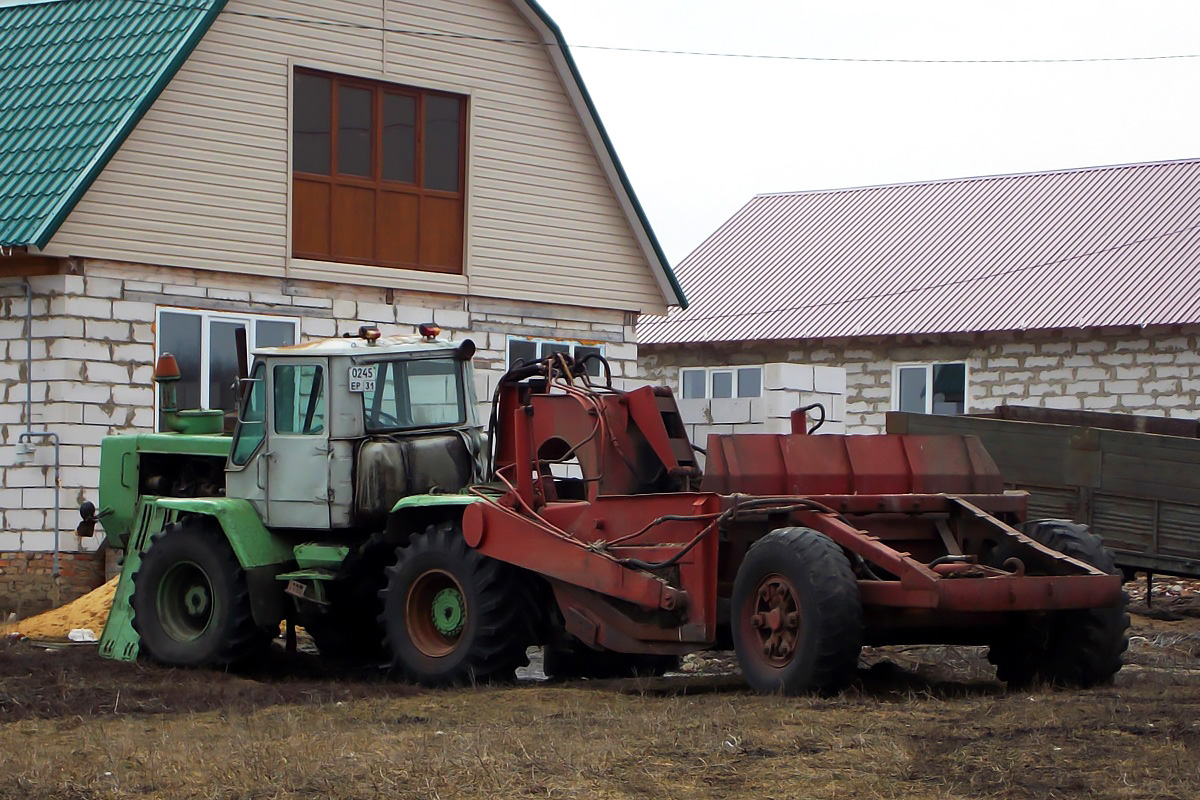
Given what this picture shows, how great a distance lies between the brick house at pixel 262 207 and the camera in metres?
18.8

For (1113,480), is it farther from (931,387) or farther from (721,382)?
(721,382)

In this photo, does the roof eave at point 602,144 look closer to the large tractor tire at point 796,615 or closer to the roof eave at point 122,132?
→ the roof eave at point 122,132

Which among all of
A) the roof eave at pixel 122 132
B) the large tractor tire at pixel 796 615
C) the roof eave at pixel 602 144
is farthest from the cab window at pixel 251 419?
the roof eave at pixel 602 144

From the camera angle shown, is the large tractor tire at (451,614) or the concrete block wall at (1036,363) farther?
the concrete block wall at (1036,363)

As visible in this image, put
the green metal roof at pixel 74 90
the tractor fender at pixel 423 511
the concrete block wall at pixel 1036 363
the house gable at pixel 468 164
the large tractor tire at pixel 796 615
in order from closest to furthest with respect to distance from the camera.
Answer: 1. the large tractor tire at pixel 796 615
2. the tractor fender at pixel 423 511
3. the green metal roof at pixel 74 90
4. the house gable at pixel 468 164
5. the concrete block wall at pixel 1036 363

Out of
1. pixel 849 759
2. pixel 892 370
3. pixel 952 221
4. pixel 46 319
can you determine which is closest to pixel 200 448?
pixel 46 319

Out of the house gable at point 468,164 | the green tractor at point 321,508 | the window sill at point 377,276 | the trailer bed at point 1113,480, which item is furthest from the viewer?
the window sill at point 377,276

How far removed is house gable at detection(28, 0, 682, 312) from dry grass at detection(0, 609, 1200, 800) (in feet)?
27.0

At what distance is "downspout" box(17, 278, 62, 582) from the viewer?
18.8 meters

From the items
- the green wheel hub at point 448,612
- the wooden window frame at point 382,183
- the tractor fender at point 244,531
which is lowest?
the green wheel hub at point 448,612

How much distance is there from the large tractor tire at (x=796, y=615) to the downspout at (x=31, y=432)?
32.5 feet

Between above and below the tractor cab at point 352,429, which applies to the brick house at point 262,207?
above

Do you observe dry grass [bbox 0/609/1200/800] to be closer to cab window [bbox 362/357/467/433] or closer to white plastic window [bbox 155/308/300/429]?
cab window [bbox 362/357/467/433]

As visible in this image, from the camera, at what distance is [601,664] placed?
14.0m
